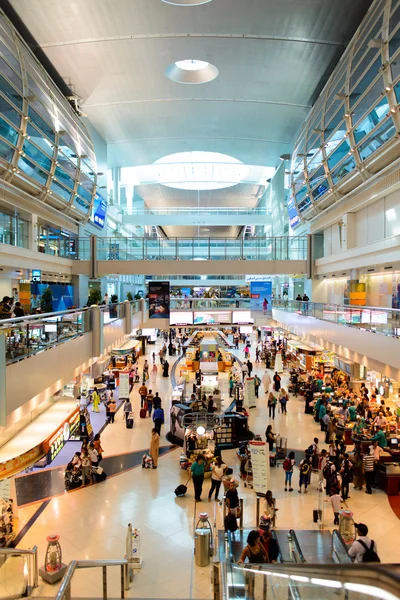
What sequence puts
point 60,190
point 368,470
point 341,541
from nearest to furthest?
point 341,541, point 368,470, point 60,190

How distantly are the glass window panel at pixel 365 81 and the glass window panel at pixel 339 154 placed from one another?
155 centimetres

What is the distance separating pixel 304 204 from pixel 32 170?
14141mm

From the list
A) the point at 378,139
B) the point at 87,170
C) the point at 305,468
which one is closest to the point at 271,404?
the point at 305,468

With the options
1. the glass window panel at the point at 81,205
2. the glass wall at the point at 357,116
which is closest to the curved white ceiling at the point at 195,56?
the glass wall at the point at 357,116

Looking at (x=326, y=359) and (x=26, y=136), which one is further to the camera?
(x=326, y=359)

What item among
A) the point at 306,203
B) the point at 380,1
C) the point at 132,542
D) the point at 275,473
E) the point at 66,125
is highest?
the point at 380,1

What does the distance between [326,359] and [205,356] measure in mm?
8796

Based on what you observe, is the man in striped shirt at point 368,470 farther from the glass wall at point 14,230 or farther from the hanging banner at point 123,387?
the glass wall at point 14,230

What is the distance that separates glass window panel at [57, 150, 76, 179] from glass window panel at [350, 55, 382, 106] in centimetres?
1212

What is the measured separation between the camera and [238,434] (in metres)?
15.6

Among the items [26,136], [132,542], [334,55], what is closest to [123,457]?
[132,542]

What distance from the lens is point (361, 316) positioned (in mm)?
11617

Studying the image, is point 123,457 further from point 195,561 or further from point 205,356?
point 205,356

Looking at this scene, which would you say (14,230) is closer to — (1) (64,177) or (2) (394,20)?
(1) (64,177)
